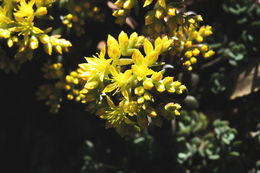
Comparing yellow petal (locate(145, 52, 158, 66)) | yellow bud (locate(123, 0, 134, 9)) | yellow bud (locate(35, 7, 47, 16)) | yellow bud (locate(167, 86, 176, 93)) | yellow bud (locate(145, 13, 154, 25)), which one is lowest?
yellow bud (locate(167, 86, 176, 93))

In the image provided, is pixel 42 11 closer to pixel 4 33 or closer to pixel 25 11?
pixel 25 11

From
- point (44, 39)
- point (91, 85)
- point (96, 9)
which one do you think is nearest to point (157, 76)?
point (91, 85)

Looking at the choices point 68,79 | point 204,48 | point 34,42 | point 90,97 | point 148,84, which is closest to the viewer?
point 148,84

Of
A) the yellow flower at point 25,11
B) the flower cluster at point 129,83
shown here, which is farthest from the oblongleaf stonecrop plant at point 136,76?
the yellow flower at point 25,11

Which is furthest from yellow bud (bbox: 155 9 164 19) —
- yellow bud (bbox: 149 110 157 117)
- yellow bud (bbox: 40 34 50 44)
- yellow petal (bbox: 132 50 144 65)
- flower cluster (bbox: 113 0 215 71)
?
yellow bud (bbox: 40 34 50 44)

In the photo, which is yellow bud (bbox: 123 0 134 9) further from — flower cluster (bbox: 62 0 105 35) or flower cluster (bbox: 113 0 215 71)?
flower cluster (bbox: 62 0 105 35)

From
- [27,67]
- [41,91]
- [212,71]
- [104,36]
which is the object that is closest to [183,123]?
[212,71]

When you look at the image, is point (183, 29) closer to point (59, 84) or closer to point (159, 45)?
point (159, 45)

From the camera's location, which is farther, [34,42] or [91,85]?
[34,42]
